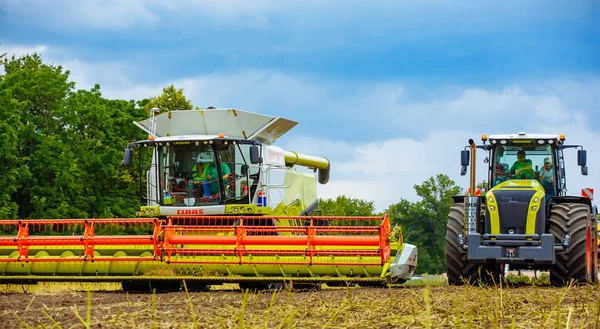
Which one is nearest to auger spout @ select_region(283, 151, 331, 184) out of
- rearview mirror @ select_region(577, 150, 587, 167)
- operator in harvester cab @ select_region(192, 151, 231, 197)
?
operator in harvester cab @ select_region(192, 151, 231, 197)

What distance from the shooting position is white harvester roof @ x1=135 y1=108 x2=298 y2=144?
60.5 feet

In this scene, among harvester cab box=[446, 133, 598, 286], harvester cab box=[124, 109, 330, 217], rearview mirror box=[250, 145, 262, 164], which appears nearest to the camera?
harvester cab box=[446, 133, 598, 286]

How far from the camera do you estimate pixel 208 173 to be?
17.9 metres

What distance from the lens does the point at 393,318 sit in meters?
6.29

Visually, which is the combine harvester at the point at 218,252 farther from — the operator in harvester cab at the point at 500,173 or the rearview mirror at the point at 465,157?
the operator in harvester cab at the point at 500,173

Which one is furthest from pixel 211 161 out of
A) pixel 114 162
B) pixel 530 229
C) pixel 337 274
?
pixel 114 162

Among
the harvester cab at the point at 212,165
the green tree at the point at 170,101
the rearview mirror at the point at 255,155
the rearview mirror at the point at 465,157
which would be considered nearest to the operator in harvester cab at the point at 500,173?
the rearview mirror at the point at 465,157

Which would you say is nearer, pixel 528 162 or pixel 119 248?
pixel 119 248

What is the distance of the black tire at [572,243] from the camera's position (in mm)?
13531

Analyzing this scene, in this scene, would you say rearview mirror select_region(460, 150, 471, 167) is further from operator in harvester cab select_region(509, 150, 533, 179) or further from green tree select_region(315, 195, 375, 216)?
green tree select_region(315, 195, 375, 216)

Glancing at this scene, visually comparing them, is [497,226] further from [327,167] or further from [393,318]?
[327,167]

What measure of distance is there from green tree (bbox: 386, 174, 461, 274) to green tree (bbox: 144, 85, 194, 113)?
126ft

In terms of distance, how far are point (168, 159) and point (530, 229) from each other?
7824 millimetres

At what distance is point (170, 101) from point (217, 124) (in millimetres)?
27011
